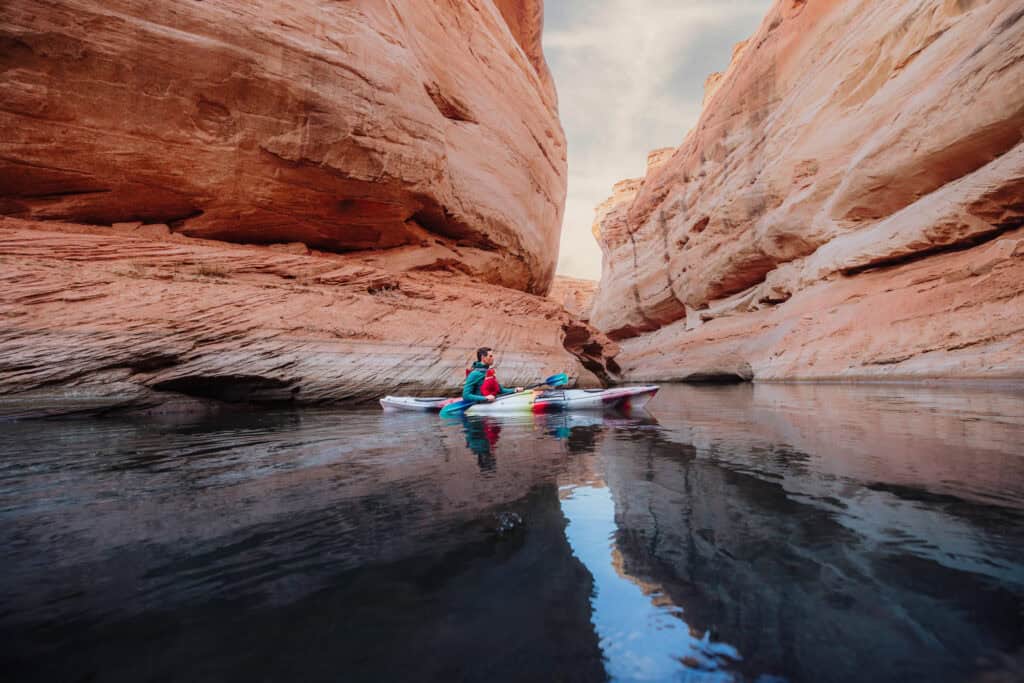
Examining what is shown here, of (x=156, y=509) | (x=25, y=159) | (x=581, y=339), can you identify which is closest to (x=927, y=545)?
(x=156, y=509)

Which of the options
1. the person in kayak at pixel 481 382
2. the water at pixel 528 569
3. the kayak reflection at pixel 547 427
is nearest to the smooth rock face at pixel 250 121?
the person in kayak at pixel 481 382

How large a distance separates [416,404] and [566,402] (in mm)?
2519

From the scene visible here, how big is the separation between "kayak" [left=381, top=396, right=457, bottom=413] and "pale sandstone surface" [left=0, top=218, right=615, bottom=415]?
108 centimetres

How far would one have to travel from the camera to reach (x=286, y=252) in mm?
9742

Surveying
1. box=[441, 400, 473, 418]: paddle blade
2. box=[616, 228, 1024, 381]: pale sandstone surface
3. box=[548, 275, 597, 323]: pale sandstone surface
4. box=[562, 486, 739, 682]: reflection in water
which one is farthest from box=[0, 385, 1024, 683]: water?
box=[548, 275, 597, 323]: pale sandstone surface

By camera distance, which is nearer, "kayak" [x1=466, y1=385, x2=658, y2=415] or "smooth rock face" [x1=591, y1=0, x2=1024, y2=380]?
"kayak" [x1=466, y1=385, x2=658, y2=415]

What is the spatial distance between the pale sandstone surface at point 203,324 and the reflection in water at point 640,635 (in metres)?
7.76

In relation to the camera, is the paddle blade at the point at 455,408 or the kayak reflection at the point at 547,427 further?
the paddle blade at the point at 455,408

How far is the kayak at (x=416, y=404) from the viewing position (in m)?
7.46

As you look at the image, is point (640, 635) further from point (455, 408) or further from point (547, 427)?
point (455, 408)

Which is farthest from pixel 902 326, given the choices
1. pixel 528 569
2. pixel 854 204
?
pixel 528 569

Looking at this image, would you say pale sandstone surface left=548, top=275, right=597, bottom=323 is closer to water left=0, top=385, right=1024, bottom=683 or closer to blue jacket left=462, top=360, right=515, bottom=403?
blue jacket left=462, top=360, right=515, bottom=403

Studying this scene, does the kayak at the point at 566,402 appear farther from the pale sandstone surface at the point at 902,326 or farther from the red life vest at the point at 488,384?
the pale sandstone surface at the point at 902,326

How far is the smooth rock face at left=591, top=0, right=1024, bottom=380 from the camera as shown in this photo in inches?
357
